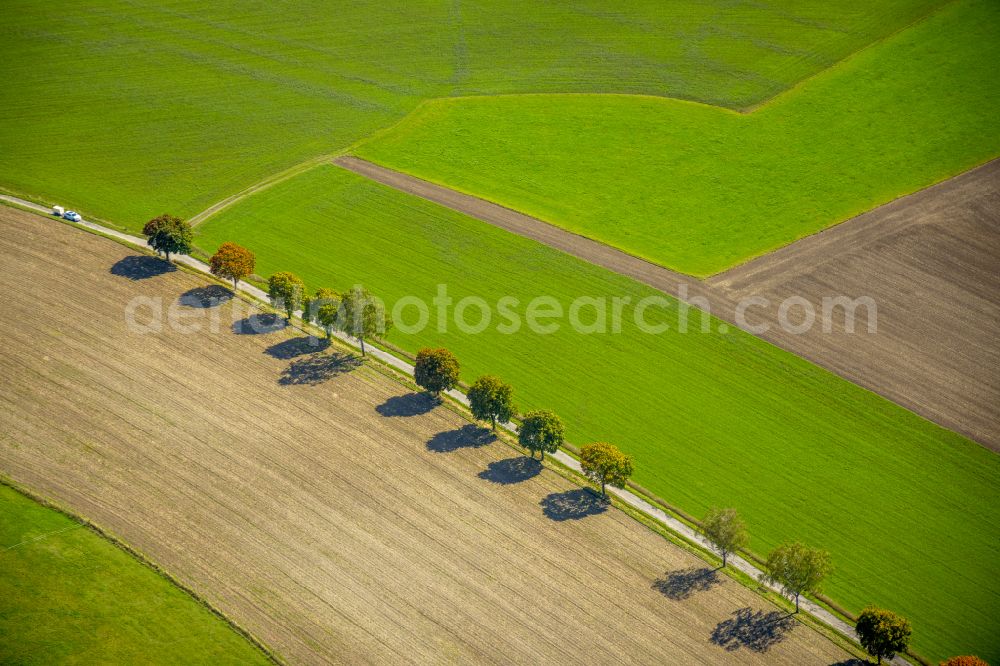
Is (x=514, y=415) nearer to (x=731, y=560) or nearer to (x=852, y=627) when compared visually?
(x=731, y=560)

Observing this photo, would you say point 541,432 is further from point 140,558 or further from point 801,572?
point 140,558

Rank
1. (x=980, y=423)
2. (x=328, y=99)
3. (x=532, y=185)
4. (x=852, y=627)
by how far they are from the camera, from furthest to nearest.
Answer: (x=328, y=99), (x=532, y=185), (x=980, y=423), (x=852, y=627)

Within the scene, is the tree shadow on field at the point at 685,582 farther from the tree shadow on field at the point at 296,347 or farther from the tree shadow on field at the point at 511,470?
the tree shadow on field at the point at 296,347

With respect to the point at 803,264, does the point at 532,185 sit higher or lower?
higher

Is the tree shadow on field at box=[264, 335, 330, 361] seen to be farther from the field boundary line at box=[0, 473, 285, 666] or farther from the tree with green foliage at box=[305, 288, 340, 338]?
the field boundary line at box=[0, 473, 285, 666]

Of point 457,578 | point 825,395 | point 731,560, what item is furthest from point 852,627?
point 457,578

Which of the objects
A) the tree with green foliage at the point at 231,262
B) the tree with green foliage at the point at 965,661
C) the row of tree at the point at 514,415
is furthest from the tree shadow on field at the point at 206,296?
the tree with green foliage at the point at 965,661
